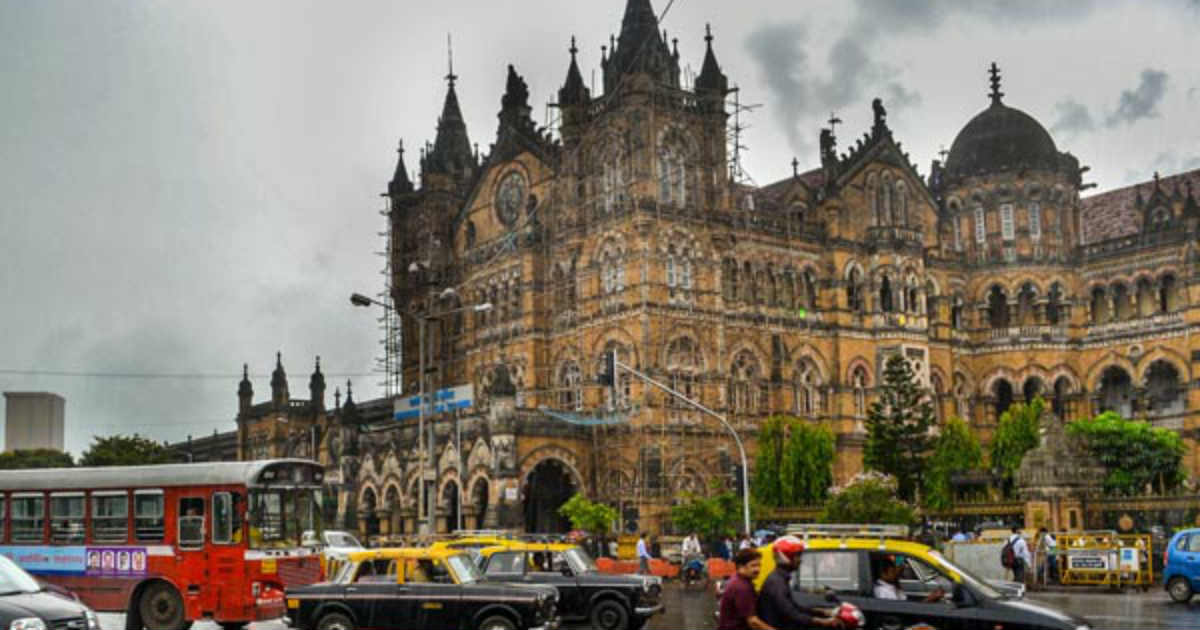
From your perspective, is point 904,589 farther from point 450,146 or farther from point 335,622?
point 450,146

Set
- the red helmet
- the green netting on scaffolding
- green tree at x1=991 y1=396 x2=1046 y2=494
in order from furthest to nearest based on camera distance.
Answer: green tree at x1=991 y1=396 x2=1046 y2=494 < the green netting on scaffolding < the red helmet

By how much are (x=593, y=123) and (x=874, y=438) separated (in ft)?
56.5

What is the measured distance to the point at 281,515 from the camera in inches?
949

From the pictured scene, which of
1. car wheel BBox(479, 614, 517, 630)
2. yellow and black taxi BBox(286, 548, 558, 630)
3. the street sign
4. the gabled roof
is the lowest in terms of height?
car wheel BBox(479, 614, 517, 630)

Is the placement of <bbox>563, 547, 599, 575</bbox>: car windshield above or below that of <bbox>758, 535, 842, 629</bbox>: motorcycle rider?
below

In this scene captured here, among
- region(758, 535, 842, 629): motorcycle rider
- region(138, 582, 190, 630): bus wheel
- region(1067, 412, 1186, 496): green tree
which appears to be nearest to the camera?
region(758, 535, 842, 629): motorcycle rider

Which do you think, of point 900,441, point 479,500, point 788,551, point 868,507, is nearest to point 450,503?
point 479,500

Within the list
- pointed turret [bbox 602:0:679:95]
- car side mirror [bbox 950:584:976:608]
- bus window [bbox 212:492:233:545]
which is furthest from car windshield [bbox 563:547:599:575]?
pointed turret [bbox 602:0:679:95]

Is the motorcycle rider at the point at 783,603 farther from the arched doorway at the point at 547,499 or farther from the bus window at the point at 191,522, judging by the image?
the arched doorway at the point at 547,499

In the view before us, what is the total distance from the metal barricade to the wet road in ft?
2.33

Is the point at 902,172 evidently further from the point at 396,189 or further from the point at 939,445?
the point at 396,189

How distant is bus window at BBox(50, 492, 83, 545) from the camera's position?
964 inches

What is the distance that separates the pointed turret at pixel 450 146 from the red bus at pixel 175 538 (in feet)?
151

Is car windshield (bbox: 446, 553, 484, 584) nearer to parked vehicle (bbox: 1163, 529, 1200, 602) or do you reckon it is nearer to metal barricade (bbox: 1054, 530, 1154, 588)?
parked vehicle (bbox: 1163, 529, 1200, 602)
